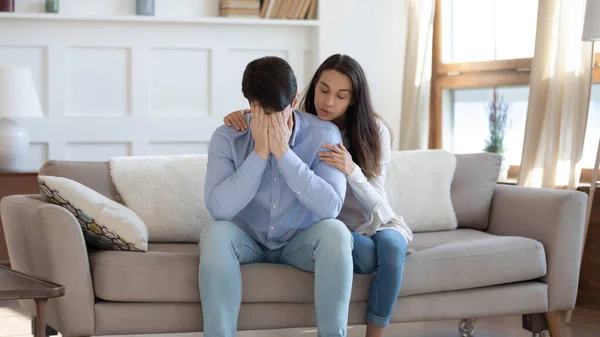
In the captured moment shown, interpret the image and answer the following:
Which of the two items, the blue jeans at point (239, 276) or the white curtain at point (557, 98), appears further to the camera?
the white curtain at point (557, 98)

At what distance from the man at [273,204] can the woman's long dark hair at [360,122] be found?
108 mm

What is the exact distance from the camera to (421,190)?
3580 mm

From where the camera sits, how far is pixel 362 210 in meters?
3.01

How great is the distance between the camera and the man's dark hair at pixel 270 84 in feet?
8.71

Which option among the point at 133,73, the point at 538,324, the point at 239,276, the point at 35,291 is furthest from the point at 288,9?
the point at 35,291

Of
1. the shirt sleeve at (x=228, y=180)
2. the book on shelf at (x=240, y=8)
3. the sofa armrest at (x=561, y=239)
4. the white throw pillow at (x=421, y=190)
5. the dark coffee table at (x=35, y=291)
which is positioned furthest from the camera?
the book on shelf at (x=240, y=8)

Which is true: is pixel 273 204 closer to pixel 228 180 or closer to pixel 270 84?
pixel 228 180

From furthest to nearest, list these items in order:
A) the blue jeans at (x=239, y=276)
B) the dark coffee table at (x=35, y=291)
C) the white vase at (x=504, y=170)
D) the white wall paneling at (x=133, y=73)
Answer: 1. the white wall paneling at (x=133, y=73)
2. the white vase at (x=504, y=170)
3. the blue jeans at (x=239, y=276)
4. the dark coffee table at (x=35, y=291)

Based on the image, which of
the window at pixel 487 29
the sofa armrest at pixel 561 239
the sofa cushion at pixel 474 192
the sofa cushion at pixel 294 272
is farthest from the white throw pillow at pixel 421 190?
the window at pixel 487 29

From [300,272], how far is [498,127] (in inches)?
84.3

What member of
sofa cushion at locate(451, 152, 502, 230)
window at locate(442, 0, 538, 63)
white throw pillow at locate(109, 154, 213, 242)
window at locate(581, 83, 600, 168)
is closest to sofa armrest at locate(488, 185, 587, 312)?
sofa cushion at locate(451, 152, 502, 230)

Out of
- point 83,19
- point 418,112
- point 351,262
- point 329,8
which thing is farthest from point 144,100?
point 351,262

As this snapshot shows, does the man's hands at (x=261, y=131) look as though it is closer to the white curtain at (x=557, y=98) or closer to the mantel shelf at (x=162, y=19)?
the white curtain at (x=557, y=98)

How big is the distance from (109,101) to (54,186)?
226cm
